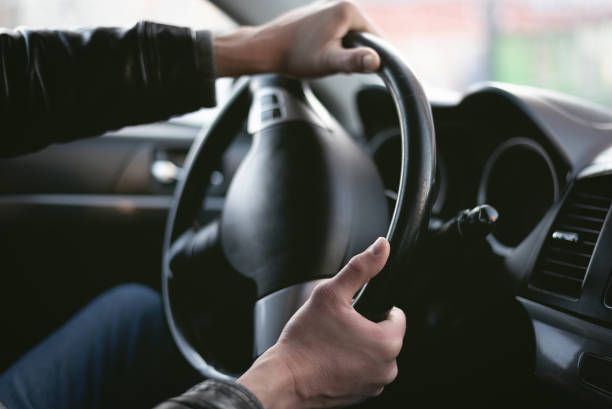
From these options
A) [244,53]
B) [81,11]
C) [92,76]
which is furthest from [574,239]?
[81,11]

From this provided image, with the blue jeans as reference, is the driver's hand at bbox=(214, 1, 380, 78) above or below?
above

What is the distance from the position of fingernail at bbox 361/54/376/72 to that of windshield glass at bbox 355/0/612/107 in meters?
4.09

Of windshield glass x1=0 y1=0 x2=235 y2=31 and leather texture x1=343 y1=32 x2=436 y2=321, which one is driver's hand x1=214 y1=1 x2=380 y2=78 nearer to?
leather texture x1=343 y1=32 x2=436 y2=321

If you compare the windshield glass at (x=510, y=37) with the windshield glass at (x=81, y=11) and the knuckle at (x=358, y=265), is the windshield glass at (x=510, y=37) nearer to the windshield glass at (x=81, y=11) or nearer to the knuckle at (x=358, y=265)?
the windshield glass at (x=81, y=11)

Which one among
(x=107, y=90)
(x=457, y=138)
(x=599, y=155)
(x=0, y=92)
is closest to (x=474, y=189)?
(x=457, y=138)

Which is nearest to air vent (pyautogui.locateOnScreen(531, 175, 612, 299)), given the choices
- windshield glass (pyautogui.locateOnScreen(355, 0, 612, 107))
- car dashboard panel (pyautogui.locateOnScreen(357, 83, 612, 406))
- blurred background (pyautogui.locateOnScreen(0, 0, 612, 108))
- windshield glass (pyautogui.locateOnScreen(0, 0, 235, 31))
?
car dashboard panel (pyautogui.locateOnScreen(357, 83, 612, 406))

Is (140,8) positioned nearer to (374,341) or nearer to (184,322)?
(184,322)

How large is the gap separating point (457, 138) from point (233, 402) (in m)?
0.72

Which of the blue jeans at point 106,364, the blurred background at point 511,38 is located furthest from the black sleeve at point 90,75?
the blurred background at point 511,38

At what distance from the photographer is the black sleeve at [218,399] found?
561 millimetres

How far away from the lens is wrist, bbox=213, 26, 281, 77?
0.98 m

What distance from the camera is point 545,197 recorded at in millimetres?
960

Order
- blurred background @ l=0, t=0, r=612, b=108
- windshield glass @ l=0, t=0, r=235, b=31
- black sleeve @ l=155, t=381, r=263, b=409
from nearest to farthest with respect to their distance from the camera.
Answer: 1. black sleeve @ l=155, t=381, r=263, b=409
2. windshield glass @ l=0, t=0, r=235, b=31
3. blurred background @ l=0, t=0, r=612, b=108

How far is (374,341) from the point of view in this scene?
1.98 ft
